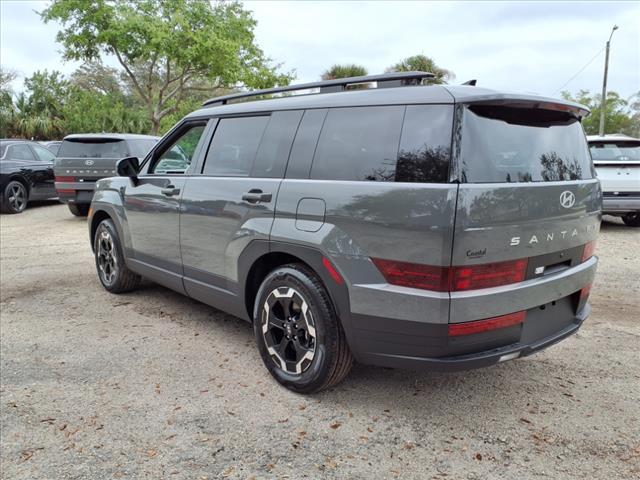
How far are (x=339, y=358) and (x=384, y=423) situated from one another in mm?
445

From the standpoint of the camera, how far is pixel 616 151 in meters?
9.26

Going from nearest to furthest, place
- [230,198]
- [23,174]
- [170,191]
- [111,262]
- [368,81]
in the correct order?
[368,81], [230,198], [170,191], [111,262], [23,174]

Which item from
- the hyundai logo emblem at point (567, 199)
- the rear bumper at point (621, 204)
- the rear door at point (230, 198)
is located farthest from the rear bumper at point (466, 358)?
the rear bumper at point (621, 204)

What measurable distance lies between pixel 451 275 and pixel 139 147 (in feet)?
30.0

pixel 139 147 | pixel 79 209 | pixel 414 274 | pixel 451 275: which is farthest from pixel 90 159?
pixel 451 275

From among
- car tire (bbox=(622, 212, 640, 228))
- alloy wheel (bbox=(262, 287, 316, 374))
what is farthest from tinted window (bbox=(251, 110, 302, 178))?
car tire (bbox=(622, 212, 640, 228))

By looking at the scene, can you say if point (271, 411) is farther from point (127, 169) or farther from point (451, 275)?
point (127, 169)

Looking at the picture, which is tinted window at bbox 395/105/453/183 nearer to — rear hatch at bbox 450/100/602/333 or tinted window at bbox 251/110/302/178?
rear hatch at bbox 450/100/602/333

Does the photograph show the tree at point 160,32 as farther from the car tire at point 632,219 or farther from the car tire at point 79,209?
the car tire at point 632,219

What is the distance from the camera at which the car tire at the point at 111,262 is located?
5.36m

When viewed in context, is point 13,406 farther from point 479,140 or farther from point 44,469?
point 479,140

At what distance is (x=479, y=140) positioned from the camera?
8.78ft

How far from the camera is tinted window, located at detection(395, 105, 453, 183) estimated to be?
2.64m

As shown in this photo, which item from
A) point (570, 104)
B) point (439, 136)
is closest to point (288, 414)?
point (439, 136)
